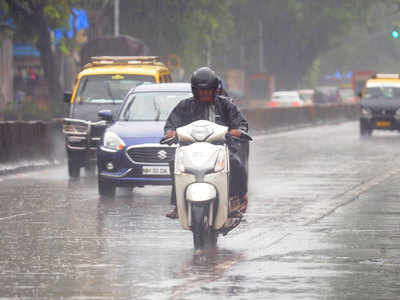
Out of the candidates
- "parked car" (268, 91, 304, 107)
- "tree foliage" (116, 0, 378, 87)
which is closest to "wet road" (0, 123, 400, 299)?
"tree foliage" (116, 0, 378, 87)

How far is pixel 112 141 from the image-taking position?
18891mm

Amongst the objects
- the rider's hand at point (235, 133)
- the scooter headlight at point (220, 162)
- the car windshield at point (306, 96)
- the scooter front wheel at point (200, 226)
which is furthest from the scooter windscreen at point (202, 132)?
the car windshield at point (306, 96)

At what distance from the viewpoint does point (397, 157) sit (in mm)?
29438

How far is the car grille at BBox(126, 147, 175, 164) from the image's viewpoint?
18531 millimetres

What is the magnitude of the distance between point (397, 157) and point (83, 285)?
20.2m

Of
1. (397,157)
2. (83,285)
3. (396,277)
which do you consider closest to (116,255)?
(83,285)

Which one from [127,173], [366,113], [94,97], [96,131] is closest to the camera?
[127,173]

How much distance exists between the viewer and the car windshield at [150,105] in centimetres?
1989

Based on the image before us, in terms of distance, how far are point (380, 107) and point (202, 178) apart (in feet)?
102

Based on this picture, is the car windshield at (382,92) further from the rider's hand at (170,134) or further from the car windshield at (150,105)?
the rider's hand at (170,134)

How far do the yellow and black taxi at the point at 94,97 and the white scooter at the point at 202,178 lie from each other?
35.5ft

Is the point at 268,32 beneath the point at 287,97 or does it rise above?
above

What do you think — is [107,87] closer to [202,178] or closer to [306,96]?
[202,178]

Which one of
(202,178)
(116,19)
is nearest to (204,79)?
(202,178)
